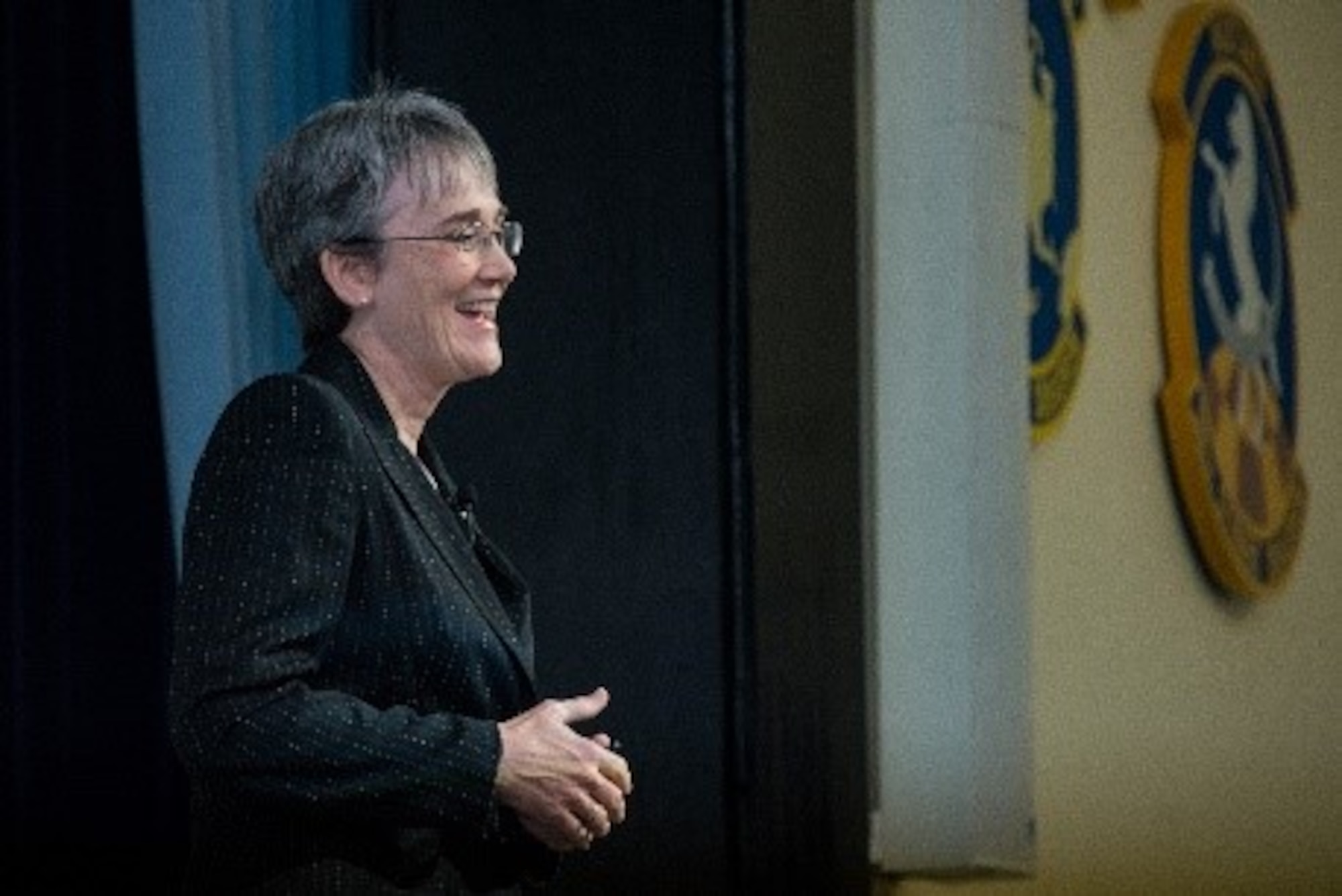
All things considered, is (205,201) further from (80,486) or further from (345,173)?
(345,173)

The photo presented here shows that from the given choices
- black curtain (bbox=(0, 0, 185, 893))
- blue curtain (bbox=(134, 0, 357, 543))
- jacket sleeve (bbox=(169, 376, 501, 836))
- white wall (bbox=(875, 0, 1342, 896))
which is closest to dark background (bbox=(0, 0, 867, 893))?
blue curtain (bbox=(134, 0, 357, 543))

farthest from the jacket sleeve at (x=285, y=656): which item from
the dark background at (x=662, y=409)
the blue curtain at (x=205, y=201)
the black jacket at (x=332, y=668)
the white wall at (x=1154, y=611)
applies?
the white wall at (x=1154, y=611)

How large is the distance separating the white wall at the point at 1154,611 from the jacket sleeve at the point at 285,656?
2365mm

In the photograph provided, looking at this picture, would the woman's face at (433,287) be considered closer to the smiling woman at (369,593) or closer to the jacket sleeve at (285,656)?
the smiling woman at (369,593)

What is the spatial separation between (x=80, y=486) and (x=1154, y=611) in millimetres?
2712

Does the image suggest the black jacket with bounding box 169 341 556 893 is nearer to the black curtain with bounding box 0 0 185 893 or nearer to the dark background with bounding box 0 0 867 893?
the black curtain with bounding box 0 0 185 893

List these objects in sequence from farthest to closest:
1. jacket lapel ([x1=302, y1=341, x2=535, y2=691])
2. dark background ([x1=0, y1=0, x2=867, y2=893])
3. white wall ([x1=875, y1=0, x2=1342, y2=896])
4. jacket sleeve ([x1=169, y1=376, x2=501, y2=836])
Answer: white wall ([x1=875, y1=0, x2=1342, y2=896]), dark background ([x1=0, y1=0, x2=867, y2=893]), jacket lapel ([x1=302, y1=341, x2=535, y2=691]), jacket sleeve ([x1=169, y1=376, x2=501, y2=836])

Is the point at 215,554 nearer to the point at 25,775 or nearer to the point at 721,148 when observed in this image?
the point at 25,775

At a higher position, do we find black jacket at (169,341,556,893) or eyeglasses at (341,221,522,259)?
eyeglasses at (341,221,522,259)

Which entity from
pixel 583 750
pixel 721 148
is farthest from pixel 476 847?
pixel 721 148

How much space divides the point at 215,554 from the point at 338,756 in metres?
0.16

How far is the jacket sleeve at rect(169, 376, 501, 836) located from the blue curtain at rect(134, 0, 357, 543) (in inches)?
38.4

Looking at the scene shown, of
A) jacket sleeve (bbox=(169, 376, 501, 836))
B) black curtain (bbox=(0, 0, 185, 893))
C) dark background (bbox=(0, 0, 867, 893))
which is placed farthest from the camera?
dark background (bbox=(0, 0, 867, 893))

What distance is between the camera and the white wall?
16.6 ft
